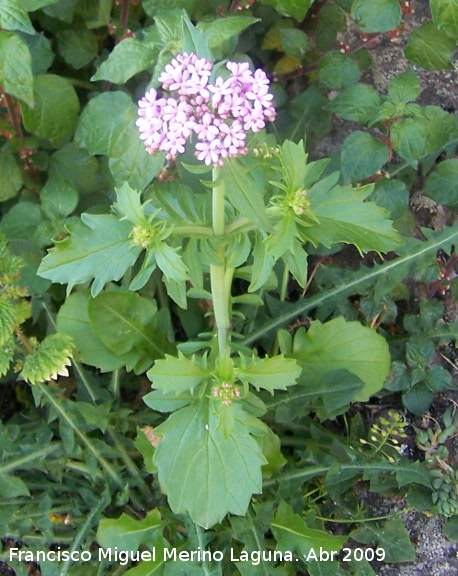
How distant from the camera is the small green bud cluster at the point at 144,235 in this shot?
55.5 inches

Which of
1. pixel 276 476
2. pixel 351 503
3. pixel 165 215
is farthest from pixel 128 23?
pixel 351 503

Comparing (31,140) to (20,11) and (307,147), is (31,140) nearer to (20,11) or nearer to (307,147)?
(20,11)

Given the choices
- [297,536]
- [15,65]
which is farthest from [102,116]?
[297,536]

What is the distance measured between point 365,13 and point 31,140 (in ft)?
3.62

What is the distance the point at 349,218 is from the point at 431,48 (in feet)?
2.53

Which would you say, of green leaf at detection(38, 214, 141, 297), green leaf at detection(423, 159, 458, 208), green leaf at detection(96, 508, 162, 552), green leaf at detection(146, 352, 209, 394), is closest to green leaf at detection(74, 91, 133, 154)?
green leaf at detection(38, 214, 141, 297)

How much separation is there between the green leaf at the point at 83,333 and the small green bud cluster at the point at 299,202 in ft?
2.91

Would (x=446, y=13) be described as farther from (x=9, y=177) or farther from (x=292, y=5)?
(x=9, y=177)

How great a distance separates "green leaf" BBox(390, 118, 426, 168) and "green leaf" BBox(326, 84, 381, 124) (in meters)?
0.11

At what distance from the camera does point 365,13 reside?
178 cm

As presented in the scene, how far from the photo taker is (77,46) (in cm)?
217

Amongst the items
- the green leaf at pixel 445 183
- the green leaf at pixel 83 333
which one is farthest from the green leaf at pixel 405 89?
the green leaf at pixel 83 333

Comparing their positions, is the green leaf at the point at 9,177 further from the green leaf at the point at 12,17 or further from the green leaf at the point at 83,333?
the green leaf at the point at 12,17

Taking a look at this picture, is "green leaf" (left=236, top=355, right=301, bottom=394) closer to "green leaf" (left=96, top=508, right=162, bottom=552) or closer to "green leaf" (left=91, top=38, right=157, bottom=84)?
"green leaf" (left=96, top=508, right=162, bottom=552)
